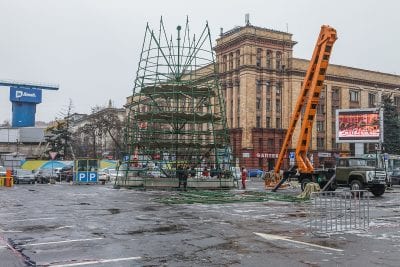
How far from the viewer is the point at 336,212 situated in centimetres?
1280

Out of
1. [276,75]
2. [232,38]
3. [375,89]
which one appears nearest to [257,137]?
[276,75]

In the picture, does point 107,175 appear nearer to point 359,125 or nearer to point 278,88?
point 359,125

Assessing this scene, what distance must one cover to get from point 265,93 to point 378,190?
50.7 m

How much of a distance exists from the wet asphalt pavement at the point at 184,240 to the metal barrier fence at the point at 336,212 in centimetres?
46

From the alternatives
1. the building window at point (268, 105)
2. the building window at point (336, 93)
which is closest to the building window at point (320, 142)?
the building window at point (336, 93)

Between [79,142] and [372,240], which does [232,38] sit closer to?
[79,142]

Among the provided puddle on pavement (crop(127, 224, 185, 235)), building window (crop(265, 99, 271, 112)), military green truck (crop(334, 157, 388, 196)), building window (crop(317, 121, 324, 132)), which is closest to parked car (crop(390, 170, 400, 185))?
military green truck (crop(334, 157, 388, 196))

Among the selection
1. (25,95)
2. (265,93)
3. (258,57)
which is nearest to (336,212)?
(25,95)

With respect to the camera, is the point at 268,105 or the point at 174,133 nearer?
the point at 174,133

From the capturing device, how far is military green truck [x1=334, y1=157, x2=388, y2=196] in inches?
1093

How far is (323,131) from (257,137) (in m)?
14.4

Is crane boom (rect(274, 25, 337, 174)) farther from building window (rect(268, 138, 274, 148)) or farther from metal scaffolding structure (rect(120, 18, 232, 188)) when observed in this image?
building window (rect(268, 138, 274, 148))

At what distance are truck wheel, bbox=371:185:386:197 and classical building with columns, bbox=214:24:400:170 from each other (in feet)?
148

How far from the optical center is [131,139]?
1428 inches
